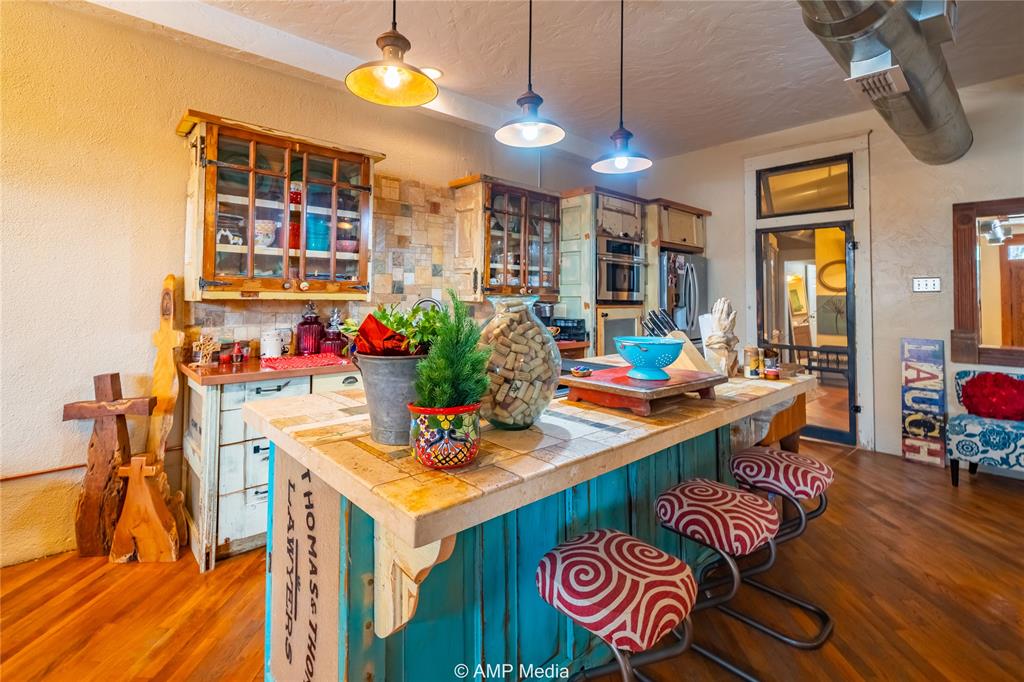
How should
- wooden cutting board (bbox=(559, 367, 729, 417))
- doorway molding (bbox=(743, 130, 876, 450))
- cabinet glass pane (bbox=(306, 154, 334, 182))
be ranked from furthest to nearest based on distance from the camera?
1. doorway molding (bbox=(743, 130, 876, 450))
2. cabinet glass pane (bbox=(306, 154, 334, 182))
3. wooden cutting board (bbox=(559, 367, 729, 417))

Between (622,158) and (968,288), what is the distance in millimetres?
3170

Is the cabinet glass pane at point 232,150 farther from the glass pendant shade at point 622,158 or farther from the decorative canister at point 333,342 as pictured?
the glass pendant shade at point 622,158

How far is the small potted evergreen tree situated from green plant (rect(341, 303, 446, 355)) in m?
0.09

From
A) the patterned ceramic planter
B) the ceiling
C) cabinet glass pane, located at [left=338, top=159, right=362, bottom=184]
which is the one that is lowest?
the patterned ceramic planter

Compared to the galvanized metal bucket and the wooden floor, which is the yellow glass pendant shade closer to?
the galvanized metal bucket

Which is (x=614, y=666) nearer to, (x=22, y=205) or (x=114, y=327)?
(x=114, y=327)

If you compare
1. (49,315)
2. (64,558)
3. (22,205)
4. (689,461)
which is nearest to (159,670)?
(64,558)

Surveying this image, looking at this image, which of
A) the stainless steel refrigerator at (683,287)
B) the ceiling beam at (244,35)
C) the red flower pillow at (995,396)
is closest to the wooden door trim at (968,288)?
the red flower pillow at (995,396)

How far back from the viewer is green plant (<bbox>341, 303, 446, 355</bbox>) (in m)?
1.01

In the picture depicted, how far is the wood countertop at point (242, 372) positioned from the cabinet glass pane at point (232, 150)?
1.13 m

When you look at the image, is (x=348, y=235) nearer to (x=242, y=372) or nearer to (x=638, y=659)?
(x=242, y=372)

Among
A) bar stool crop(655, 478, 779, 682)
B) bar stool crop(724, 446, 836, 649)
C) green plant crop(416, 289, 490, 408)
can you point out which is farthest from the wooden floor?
green plant crop(416, 289, 490, 408)

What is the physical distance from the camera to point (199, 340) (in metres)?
2.70

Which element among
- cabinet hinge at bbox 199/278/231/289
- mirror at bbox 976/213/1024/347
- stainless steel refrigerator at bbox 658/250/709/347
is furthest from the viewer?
stainless steel refrigerator at bbox 658/250/709/347
